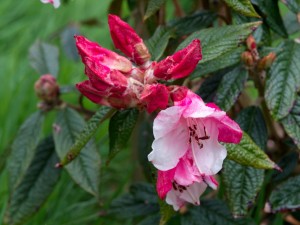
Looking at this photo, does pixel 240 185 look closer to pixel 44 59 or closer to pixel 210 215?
pixel 210 215

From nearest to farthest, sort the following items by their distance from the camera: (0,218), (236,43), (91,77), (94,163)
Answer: (91,77), (236,43), (94,163), (0,218)

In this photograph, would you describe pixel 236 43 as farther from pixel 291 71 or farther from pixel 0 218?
pixel 0 218

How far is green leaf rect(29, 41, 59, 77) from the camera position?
151cm

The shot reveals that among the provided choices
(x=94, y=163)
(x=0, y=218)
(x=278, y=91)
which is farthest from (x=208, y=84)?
(x=0, y=218)

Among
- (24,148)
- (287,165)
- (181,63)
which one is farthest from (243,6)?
(24,148)

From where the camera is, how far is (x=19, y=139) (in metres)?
1.31

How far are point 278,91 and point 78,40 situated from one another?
36 cm

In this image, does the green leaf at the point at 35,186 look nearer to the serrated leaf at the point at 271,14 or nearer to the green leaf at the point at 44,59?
the green leaf at the point at 44,59

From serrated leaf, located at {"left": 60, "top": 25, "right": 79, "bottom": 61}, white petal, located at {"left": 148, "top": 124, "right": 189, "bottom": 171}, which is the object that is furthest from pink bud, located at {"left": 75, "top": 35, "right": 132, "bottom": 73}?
serrated leaf, located at {"left": 60, "top": 25, "right": 79, "bottom": 61}

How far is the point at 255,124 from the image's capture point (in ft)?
3.72

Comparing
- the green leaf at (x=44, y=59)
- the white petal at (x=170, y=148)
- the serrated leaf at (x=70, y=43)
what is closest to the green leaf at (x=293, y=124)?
the white petal at (x=170, y=148)

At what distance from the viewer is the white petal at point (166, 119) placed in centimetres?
81

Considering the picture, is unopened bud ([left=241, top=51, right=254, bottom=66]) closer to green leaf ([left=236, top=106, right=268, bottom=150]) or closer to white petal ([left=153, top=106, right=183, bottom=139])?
green leaf ([left=236, top=106, right=268, bottom=150])

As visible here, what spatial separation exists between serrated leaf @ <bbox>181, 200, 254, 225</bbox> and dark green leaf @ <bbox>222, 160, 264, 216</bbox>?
189 millimetres
